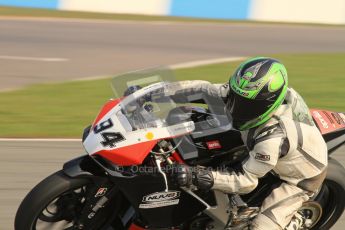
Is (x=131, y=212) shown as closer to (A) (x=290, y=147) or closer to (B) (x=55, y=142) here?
(A) (x=290, y=147)

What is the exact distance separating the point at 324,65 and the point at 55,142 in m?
7.02

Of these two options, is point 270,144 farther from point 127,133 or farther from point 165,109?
point 127,133

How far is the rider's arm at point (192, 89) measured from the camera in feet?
16.3

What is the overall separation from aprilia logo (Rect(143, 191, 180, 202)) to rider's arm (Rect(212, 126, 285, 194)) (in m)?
0.30

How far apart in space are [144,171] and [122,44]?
11490 mm

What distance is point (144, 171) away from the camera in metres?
4.61

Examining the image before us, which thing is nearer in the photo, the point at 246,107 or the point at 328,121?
the point at 246,107

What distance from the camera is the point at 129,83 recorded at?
16.1 ft

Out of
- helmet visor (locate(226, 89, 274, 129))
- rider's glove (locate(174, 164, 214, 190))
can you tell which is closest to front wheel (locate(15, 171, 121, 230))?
rider's glove (locate(174, 164, 214, 190))

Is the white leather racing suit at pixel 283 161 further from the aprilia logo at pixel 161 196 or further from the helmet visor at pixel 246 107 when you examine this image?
the aprilia logo at pixel 161 196

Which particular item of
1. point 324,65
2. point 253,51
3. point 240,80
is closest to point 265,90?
point 240,80

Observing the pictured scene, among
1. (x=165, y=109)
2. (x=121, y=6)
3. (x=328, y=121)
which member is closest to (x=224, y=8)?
(x=121, y=6)

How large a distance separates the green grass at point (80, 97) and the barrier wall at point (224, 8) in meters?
5.96

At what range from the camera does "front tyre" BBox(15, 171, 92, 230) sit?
468cm
